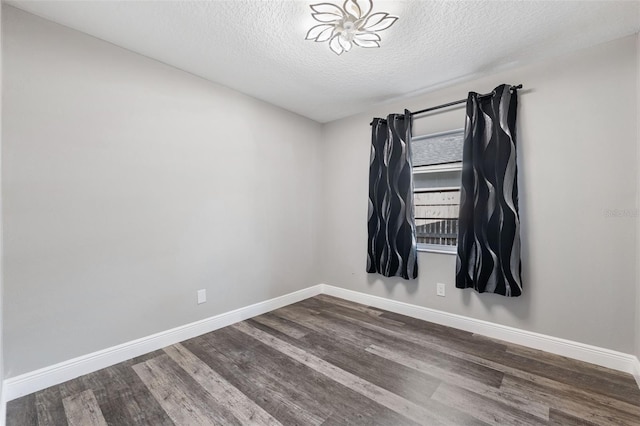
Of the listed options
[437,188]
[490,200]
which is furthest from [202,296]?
[490,200]

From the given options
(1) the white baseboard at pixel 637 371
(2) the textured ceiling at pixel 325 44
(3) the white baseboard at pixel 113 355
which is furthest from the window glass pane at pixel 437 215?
(3) the white baseboard at pixel 113 355

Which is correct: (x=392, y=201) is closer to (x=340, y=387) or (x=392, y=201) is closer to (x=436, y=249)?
(x=436, y=249)

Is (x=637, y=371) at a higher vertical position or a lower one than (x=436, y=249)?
lower

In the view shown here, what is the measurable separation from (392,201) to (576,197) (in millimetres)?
1528

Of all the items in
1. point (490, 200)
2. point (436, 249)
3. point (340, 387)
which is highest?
point (490, 200)

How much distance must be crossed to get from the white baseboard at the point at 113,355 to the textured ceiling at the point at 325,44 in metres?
2.34

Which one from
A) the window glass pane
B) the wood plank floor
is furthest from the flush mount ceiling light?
the wood plank floor

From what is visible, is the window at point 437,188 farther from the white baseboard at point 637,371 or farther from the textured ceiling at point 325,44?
the white baseboard at point 637,371

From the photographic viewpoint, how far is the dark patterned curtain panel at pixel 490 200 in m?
2.33

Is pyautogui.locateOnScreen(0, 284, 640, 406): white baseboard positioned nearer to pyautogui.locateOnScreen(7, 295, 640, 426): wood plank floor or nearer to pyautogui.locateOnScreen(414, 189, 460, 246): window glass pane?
pyautogui.locateOnScreen(7, 295, 640, 426): wood plank floor

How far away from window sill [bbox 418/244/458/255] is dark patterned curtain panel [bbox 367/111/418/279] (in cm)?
9

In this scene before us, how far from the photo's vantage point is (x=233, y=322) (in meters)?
2.82

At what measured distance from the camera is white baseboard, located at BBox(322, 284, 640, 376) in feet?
6.52

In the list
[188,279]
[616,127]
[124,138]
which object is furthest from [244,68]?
[616,127]
